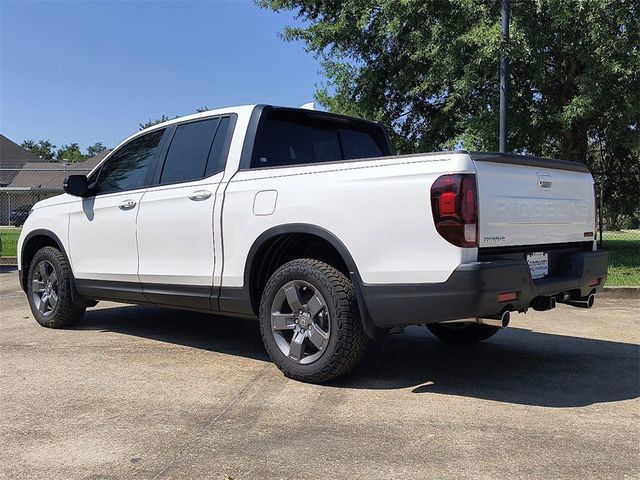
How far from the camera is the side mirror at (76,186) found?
5840mm

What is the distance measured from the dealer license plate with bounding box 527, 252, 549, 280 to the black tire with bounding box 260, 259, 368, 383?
3.87ft

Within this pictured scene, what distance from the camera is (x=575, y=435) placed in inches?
132

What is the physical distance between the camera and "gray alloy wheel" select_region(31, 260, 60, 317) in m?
6.30

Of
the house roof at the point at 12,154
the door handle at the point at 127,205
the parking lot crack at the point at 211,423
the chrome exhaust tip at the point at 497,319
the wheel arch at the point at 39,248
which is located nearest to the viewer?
the parking lot crack at the point at 211,423

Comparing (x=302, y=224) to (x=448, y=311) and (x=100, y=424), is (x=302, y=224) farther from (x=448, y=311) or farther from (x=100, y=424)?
(x=100, y=424)

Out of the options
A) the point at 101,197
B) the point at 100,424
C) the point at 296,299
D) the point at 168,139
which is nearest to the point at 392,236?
the point at 296,299

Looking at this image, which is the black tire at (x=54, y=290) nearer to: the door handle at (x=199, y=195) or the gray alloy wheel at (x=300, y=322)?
the door handle at (x=199, y=195)

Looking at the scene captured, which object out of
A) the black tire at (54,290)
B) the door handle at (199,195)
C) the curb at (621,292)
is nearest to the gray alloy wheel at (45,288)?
the black tire at (54,290)

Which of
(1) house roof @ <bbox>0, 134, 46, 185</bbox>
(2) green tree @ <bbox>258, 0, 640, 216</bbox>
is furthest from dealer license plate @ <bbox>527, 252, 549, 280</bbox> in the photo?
(1) house roof @ <bbox>0, 134, 46, 185</bbox>

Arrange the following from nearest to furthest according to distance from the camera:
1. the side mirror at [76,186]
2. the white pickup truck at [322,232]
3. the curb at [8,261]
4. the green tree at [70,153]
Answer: the white pickup truck at [322,232] → the side mirror at [76,186] → the curb at [8,261] → the green tree at [70,153]

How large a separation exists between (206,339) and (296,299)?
1.98 meters

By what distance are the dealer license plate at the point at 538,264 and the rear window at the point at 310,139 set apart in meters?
1.92

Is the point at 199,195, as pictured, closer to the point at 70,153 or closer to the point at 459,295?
the point at 459,295

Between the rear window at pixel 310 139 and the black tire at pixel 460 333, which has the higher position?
the rear window at pixel 310 139
